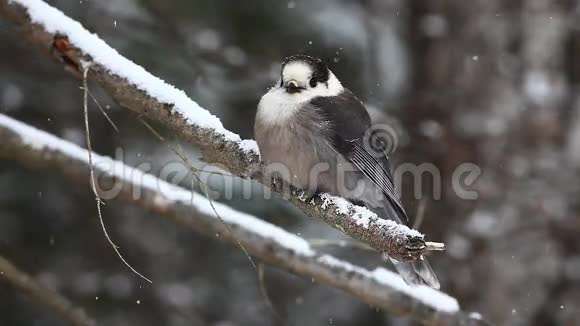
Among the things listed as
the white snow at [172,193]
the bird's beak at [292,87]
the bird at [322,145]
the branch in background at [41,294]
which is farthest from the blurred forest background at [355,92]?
the bird's beak at [292,87]

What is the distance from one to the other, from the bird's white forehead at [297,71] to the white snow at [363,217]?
2.40ft

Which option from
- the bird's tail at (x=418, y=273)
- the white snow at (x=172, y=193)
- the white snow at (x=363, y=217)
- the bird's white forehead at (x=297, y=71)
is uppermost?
the bird's white forehead at (x=297, y=71)

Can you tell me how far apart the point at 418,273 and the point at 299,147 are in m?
0.91

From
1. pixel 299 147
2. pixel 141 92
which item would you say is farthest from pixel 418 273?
pixel 141 92

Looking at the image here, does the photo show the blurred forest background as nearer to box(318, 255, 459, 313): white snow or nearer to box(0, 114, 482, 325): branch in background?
box(0, 114, 482, 325): branch in background

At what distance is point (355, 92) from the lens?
6039mm

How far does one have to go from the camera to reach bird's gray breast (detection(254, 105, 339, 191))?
146 inches

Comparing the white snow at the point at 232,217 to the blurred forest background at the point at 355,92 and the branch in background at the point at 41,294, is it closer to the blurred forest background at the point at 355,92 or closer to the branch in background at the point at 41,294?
the branch in background at the point at 41,294

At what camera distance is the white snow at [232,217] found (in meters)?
3.81

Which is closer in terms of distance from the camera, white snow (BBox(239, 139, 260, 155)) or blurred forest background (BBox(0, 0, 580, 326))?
white snow (BBox(239, 139, 260, 155))

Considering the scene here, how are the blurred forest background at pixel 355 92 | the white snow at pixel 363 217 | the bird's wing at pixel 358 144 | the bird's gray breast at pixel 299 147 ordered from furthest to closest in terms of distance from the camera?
the blurred forest background at pixel 355 92, the bird's wing at pixel 358 144, the bird's gray breast at pixel 299 147, the white snow at pixel 363 217

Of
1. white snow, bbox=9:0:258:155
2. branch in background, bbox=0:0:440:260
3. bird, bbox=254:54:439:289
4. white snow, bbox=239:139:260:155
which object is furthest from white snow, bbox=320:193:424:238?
white snow, bbox=9:0:258:155

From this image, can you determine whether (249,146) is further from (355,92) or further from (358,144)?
(355,92)

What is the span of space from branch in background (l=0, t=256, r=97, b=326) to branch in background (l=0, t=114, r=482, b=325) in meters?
0.54
